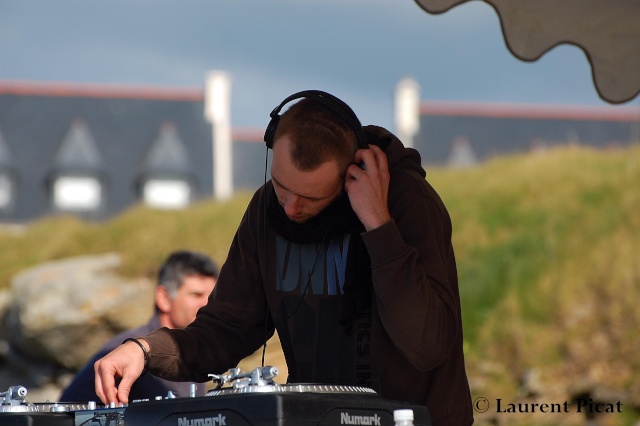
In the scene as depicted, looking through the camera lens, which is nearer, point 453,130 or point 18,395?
point 18,395

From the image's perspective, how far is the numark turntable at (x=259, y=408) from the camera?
168 centimetres

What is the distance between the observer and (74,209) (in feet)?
87.1

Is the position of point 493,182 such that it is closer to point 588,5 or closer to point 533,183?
point 533,183

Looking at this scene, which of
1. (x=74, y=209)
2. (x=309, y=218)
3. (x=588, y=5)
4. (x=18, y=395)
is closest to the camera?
(x=18, y=395)

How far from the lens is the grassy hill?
10.3 meters

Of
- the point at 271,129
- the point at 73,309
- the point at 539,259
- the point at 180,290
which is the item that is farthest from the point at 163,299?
the point at 73,309

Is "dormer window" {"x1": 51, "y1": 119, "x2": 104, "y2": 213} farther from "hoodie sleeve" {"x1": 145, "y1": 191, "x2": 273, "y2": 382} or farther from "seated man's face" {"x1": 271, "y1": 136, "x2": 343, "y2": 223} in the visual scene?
"seated man's face" {"x1": 271, "y1": 136, "x2": 343, "y2": 223}

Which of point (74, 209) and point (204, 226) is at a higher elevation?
point (74, 209)

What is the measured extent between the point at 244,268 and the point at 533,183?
37.7ft

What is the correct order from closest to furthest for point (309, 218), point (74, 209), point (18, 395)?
1. point (18, 395)
2. point (309, 218)
3. point (74, 209)

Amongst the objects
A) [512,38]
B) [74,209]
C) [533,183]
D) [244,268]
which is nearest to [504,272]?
[533,183]

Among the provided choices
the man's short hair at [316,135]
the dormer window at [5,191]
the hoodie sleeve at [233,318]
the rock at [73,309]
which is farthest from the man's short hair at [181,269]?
the dormer window at [5,191]

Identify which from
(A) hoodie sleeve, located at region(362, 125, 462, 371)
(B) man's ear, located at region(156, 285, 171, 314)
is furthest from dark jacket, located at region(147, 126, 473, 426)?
(B) man's ear, located at region(156, 285, 171, 314)

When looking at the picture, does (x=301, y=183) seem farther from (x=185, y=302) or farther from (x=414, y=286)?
(x=185, y=302)
